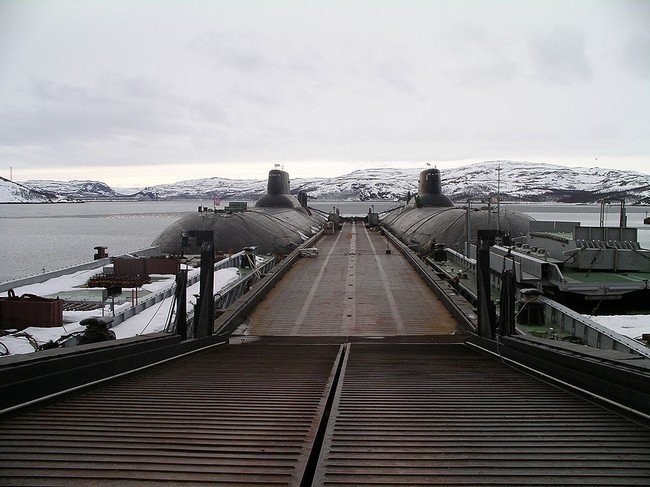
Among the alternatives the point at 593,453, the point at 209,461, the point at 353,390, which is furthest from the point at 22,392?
the point at 593,453

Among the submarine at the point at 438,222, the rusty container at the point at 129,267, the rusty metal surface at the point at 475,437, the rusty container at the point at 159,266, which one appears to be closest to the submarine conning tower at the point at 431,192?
the submarine at the point at 438,222

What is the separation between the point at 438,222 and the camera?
144ft

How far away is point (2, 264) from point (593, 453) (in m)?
60.7

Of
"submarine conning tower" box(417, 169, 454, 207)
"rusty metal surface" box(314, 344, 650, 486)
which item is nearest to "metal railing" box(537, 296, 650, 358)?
"rusty metal surface" box(314, 344, 650, 486)

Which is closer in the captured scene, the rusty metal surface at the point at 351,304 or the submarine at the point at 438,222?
the rusty metal surface at the point at 351,304

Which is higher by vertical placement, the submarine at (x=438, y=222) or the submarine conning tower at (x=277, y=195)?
the submarine conning tower at (x=277, y=195)

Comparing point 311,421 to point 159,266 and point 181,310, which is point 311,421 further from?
point 159,266

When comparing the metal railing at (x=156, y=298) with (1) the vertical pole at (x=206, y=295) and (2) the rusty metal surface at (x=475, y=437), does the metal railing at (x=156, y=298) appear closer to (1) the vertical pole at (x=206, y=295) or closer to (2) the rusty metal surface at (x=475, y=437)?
(1) the vertical pole at (x=206, y=295)

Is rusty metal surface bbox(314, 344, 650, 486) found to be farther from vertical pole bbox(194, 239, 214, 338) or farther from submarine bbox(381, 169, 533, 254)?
submarine bbox(381, 169, 533, 254)

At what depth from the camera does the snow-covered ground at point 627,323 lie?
1847 centimetres

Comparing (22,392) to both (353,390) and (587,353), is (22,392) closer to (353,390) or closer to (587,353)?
(353,390)

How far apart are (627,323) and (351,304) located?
9.93 m

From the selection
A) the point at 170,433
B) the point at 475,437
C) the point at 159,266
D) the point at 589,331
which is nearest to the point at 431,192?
the point at 159,266

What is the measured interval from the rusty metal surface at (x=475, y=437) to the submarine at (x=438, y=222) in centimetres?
2269
